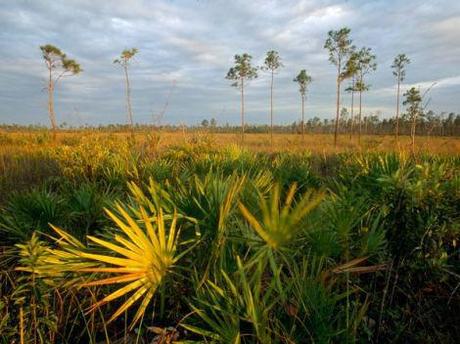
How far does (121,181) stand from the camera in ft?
15.9

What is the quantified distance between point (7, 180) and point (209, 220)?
6.28 m

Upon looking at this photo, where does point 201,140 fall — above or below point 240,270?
above

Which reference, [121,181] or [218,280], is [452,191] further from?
[121,181]

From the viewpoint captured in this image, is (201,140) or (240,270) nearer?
(240,270)

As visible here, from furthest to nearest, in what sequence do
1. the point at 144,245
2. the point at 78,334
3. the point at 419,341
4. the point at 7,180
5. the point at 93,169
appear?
the point at 7,180, the point at 93,169, the point at 78,334, the point at 419,341, the point at 144,245

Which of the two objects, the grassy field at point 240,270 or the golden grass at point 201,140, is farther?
the golden grass at point 201,140

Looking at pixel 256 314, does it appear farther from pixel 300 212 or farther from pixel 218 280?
pixel 300 212

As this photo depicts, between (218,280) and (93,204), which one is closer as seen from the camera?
(218,280)

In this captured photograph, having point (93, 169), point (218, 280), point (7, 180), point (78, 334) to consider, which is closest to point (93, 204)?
point (78, 334)

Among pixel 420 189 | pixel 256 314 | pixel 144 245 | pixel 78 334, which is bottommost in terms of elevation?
pixel 78 334

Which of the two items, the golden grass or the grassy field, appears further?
the golden grass

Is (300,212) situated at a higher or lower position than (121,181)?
higher

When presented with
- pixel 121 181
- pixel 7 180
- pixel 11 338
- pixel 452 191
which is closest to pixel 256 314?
pixel 11 338

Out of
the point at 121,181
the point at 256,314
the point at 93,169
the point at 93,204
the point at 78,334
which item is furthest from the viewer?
the point at 93,169
